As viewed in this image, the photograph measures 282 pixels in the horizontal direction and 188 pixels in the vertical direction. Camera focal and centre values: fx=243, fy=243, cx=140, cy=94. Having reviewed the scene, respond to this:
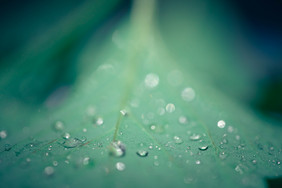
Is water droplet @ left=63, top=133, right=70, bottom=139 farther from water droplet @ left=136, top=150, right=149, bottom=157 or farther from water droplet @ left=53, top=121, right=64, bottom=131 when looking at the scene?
water droplet @ left=136, top=150, right=149, bottom=157

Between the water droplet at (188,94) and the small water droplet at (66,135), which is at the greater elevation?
the small water droplet at (66,135)

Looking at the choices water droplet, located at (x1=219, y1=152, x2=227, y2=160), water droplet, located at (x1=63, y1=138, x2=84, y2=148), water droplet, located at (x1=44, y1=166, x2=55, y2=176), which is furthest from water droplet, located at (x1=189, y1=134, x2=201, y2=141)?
water droplet, located at (x1=44, y1=166, x2=55, y2=176)

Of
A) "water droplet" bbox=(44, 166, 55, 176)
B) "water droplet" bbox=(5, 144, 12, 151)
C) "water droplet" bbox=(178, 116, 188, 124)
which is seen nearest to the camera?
"water droplet" bbox=(44, 166, 55, 176)

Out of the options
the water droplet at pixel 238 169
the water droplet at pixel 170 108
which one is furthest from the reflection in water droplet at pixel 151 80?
the water droplet at pixel 238 169

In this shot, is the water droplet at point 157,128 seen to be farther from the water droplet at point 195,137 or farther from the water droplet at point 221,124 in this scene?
the water droplet at point 221,124

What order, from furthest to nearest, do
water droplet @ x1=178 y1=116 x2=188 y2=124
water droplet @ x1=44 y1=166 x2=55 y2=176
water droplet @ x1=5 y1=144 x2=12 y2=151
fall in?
water droplet @ x1=178 y1=116 x2=188 y2=124 → water droplet @ x1=5 y1=144 x2=12 y2=151 → water droplet @ x1=44 y1=166 x2=55 y2=176

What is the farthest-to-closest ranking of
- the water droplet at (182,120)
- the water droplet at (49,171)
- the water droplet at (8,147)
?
the water droplet at (182,120)
the water droplet at (8,147)
the water droplet at (49,171)

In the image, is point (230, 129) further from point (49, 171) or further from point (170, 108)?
point (49, 171)

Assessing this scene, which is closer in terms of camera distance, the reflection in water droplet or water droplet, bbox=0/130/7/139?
water droplet, bbox=0/130/7/139

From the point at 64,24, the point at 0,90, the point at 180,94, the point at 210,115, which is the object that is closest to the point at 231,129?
the point at 210,115
